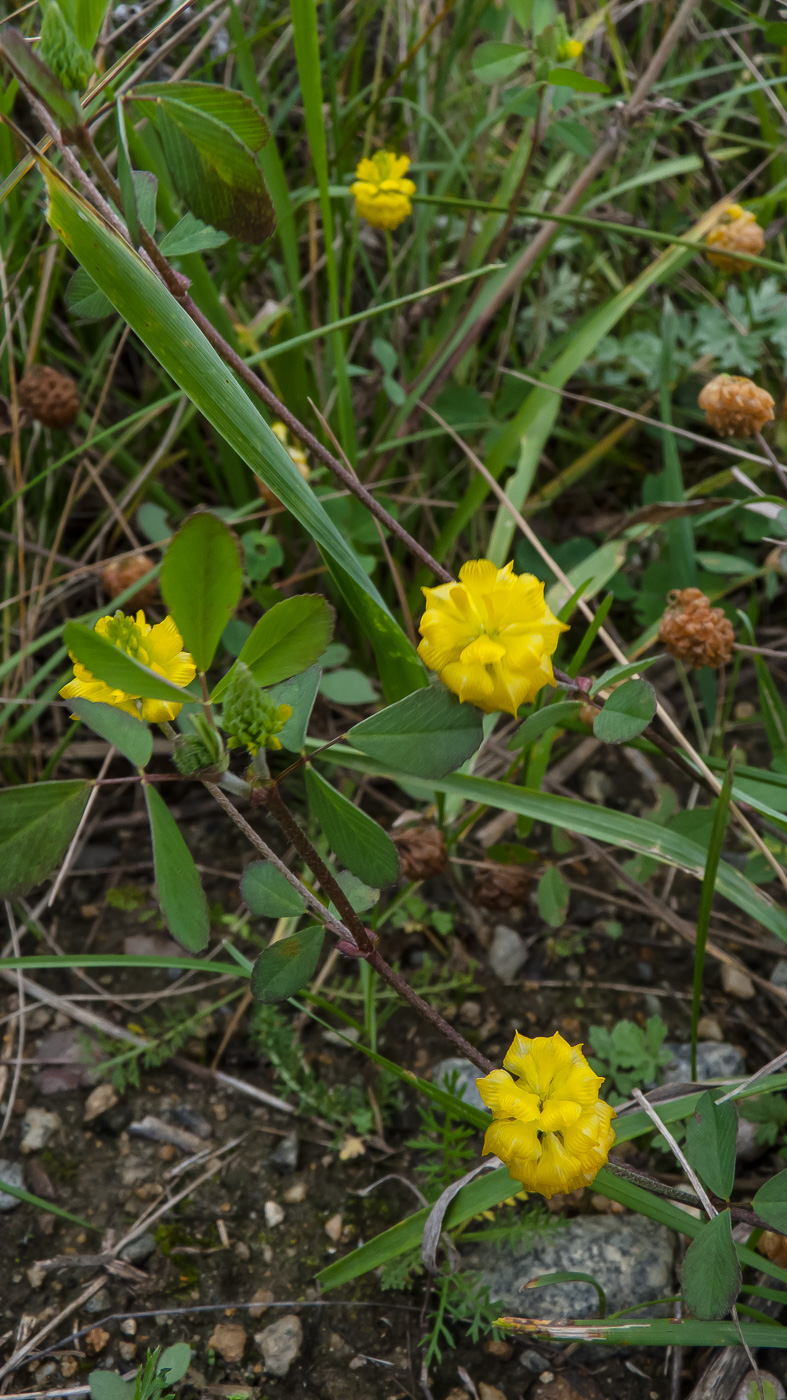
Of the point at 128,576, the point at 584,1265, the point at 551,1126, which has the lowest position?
the point at 584,1265

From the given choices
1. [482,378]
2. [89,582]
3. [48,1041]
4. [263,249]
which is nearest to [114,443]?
[89,582]

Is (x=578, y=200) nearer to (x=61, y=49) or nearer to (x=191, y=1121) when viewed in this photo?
(x=61, y=49)

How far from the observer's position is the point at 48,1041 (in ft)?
4.33

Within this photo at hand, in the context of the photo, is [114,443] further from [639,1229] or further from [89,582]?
[639,1229]

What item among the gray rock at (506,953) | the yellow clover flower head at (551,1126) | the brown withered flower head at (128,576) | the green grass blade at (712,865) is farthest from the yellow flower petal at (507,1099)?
the brown withered flower head at (128,576)

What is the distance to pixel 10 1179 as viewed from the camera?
3.84ft

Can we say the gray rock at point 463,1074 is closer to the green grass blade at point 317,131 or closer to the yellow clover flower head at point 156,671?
the yellow clover flower head at point 156,671

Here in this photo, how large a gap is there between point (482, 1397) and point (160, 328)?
3.80 ft

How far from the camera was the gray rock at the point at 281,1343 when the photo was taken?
1030mm

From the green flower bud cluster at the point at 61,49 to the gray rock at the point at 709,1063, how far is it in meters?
1.24

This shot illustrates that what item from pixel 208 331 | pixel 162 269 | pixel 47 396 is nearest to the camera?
pixel 162 269

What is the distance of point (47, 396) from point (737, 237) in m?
1.15

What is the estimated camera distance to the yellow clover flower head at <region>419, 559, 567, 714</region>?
2.41 feet

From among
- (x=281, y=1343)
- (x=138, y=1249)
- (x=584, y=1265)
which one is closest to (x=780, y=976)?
(x=584, y=1265)
